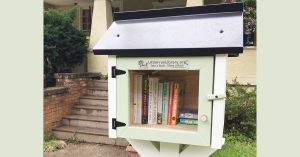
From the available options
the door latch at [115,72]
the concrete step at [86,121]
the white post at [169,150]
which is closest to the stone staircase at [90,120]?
the concrete step at [86,121]

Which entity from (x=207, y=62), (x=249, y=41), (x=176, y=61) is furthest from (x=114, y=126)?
Answer: (x=249, y=41)

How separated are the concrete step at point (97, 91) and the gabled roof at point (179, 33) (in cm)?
435

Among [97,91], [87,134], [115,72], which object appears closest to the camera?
[115,72]

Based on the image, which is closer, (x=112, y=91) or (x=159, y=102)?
(x=112, y=91)

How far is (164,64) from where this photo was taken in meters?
1.68

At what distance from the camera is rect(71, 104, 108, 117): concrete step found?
5555mm

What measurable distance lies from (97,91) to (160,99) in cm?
450

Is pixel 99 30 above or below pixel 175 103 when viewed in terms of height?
above

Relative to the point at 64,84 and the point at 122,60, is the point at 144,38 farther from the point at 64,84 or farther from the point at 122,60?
the point at 64,84

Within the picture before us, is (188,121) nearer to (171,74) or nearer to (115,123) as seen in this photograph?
(171,74)

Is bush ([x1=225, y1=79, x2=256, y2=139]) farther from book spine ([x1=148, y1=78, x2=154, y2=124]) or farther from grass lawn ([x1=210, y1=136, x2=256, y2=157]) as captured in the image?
book spine ([x1=148, y1=78, x2=154, y2=124])

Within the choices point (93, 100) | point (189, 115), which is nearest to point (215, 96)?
point (189, 115)

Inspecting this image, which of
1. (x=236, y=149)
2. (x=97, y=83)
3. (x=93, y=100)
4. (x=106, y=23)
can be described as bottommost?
(x=236, y=149)

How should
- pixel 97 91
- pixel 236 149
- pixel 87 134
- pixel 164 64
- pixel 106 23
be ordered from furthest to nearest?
pixel 106 23 < pixel 97 91 < pixel 87 134 < pixel 236 149 < pixel 164 64
